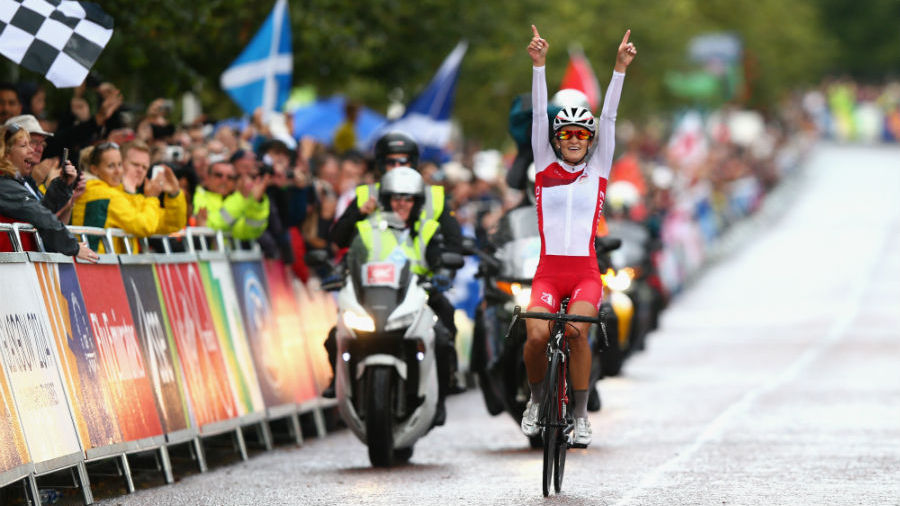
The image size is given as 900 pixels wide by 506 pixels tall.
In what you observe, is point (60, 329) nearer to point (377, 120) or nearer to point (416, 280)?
point (416, 280)

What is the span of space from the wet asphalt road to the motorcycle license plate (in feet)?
3.91

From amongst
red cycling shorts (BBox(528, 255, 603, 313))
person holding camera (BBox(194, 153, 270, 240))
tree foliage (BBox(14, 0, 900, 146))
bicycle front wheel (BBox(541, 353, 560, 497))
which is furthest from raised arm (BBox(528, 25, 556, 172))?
tree foliage (BBox(14, 0, 900, 146))

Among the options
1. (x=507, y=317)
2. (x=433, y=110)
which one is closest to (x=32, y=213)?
(x=507, y=317)

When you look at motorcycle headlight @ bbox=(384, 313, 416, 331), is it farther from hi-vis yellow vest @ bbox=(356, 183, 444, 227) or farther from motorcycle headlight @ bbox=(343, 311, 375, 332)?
hi-vis yellow vest @ bbox=(356, 183, 444, 227)

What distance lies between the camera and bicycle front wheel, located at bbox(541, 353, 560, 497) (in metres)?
10.8

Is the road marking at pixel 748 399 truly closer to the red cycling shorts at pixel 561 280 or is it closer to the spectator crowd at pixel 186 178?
the red cycling shorts at pixel 561 280

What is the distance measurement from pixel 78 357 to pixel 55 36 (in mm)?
2967

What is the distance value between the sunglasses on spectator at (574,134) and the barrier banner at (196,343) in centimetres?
298

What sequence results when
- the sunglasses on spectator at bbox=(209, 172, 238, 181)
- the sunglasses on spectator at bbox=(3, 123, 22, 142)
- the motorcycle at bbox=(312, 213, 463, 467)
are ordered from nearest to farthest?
1. the sunglasses on spectator at bbox=(3, 123, 22, 142)
2. the motorcycle at bbox=(312, 213, 463, 467)
3. the sunglasses on spectator at bbox=(209, 172, 238, 181)

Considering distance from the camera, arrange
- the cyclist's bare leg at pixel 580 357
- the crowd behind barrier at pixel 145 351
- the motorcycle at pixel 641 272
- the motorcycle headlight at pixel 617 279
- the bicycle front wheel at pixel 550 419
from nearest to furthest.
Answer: the crowd behind barrier at pixel 145 351 → the bicycle front wheel at pixel 550 419 → the cyclist's bare leg at pixel 580 357 → the motorcycle headlight at pixel 617 279 → the motorcycle at pixel 641 272

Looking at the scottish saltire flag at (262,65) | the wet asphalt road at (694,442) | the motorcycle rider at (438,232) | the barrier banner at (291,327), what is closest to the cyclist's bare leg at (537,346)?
the wet asphalt road at (694,442)

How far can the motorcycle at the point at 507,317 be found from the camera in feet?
46.1

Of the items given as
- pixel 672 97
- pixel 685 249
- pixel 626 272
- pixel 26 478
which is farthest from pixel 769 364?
pixel 672 97

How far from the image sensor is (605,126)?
441 inches
